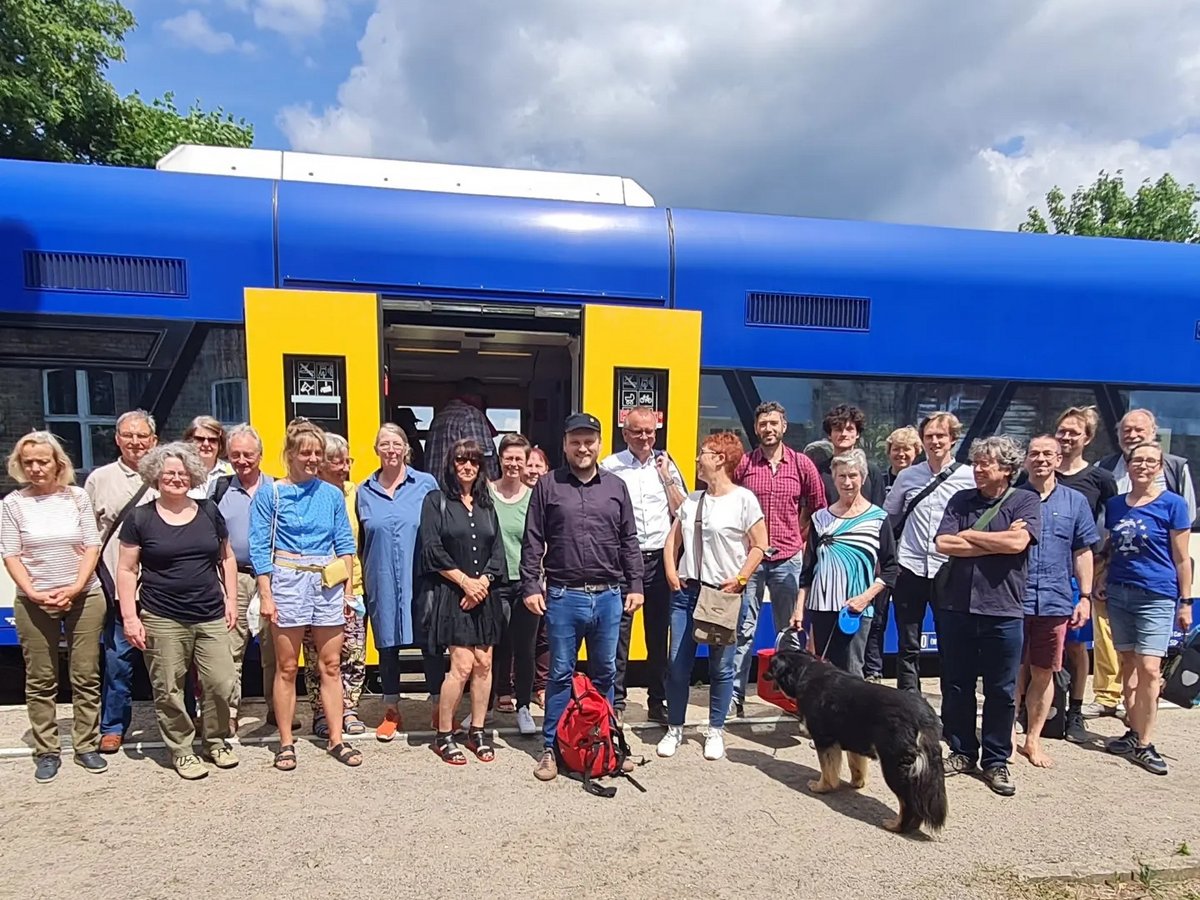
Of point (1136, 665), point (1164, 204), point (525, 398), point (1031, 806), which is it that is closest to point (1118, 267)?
point (1136, 665)

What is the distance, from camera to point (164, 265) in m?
3.94

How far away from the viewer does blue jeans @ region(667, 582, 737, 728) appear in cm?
375

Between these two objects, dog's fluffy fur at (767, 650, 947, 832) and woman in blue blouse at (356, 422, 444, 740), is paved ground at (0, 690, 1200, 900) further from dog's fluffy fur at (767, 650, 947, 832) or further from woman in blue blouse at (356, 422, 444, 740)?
woman in blue blouse at (356, 422, 444, 740)

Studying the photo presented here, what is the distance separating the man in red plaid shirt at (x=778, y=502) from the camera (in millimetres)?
4020

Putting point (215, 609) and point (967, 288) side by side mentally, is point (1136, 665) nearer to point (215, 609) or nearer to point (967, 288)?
point (967, 288)

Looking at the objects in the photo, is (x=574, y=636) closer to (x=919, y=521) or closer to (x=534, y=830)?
(x=534, y=830)

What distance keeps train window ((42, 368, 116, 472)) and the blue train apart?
0.01 metres

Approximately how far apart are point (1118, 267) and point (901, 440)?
2.14 meters

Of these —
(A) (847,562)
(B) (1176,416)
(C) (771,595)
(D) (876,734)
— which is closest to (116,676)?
(C) (771,595)

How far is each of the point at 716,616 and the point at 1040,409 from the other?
2.84 metres

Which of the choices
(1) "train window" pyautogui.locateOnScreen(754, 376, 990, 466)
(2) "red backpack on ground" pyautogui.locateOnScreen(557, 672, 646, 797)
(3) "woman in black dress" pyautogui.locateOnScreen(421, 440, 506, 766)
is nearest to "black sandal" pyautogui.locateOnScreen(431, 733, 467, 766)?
(3) "woman in black dress" pyautogui.locateOnScreen(421, 440, 506, 766)

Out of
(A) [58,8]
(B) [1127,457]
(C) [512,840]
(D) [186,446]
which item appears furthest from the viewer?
(A) [58,8]

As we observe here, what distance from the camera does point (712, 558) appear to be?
3.64m

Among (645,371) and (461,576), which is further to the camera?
(645,371)
